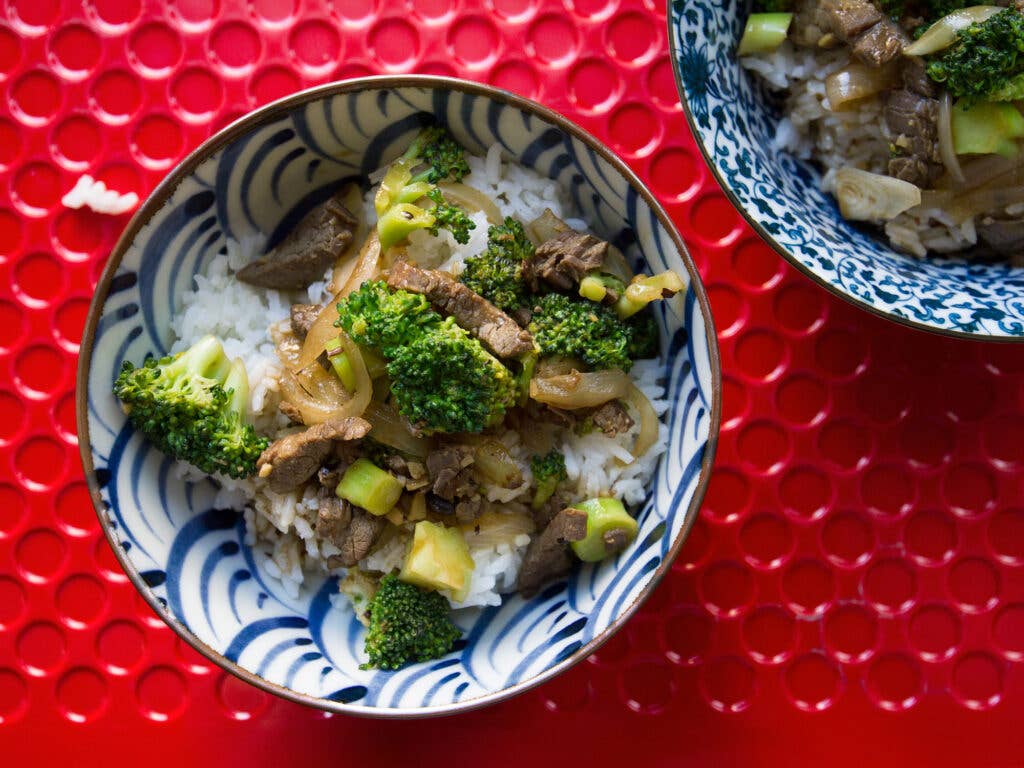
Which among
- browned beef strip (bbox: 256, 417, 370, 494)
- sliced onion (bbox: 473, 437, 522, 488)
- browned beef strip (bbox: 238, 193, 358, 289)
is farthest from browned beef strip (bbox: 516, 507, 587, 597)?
browned beef strip (bbox: 238, 193, 358, 289)

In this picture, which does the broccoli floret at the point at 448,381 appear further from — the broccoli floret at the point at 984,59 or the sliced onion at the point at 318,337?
the broccoli floret at the point at 984,59

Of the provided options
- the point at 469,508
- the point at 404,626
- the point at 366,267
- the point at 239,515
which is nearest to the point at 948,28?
the point at 366,267

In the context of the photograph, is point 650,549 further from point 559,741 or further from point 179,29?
point 179,29

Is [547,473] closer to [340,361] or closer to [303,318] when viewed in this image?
[340,361]

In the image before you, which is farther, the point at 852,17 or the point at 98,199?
the point at 98,199

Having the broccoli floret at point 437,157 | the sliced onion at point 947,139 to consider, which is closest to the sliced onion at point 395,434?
the broccoli floret at point 437,157

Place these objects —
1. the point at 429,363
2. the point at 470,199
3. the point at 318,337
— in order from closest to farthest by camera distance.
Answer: the point at 429,363, the point at 318,337, the point at 470,199

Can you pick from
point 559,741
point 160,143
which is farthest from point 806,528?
point 160,143
